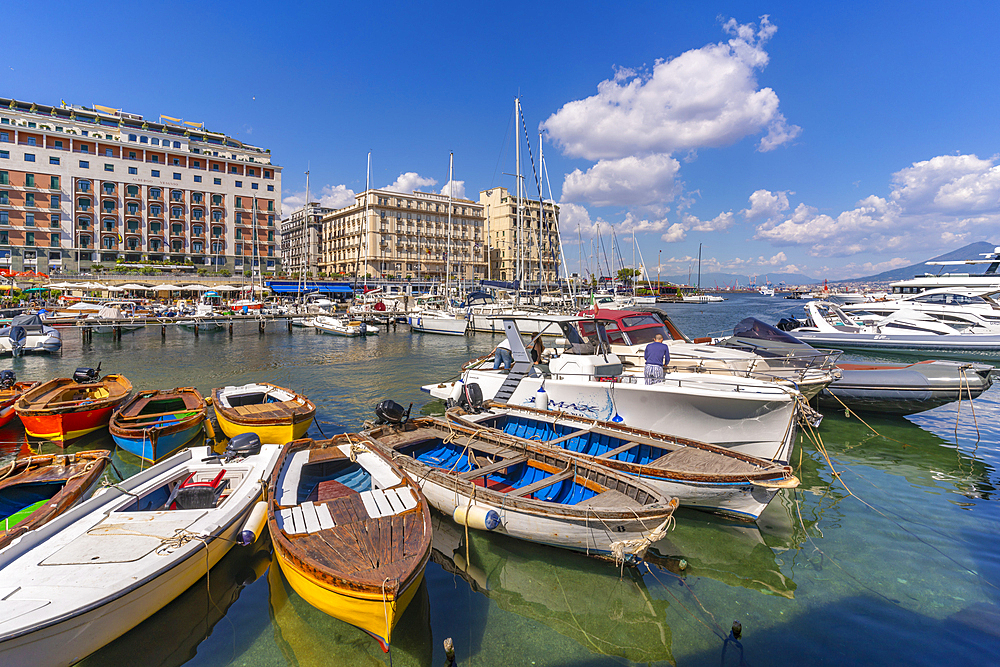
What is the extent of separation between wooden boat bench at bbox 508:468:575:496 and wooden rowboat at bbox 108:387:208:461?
8912 millimetres

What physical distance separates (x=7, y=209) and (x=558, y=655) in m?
93.8

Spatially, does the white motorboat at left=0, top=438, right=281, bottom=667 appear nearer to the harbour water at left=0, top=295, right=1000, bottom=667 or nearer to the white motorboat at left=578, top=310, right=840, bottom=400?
the harbour water at left=0, top=295, right=1000, bottom=667

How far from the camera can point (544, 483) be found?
24.5 ft

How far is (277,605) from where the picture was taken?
20.0 ft

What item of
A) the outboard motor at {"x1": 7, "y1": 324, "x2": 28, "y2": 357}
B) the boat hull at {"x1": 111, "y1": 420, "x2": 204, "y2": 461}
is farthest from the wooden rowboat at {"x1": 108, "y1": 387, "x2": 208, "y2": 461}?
the outboard motor at {"x1": 7, "y1": 324, "x2": 28, "y2": 357}

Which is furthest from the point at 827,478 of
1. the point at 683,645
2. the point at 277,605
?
the point at 277,605

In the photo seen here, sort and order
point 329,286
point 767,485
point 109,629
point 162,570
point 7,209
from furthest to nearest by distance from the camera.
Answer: point 329,286 < point 7,209 < point 767,485 < point 162,570 < point 109,629

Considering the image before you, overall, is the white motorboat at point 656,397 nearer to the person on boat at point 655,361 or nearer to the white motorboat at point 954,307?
the person on boat at point 655,361

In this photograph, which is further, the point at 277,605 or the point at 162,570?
the point at 277,605

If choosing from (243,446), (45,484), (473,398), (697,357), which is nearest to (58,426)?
(45,484)

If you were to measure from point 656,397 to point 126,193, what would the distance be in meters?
89.8

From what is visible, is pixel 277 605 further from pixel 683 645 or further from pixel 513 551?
pixel 683 645

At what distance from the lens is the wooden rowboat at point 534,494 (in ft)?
20.5

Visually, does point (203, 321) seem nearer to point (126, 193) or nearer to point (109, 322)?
point (109, 322)
